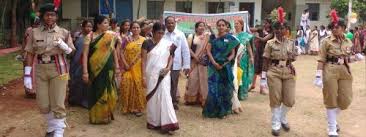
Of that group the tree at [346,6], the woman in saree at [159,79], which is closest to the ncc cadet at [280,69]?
the woman in saree at [159,79]

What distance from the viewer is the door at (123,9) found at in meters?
27.1

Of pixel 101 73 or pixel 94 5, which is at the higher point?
pixel 94 5

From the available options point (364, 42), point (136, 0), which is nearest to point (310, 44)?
point (364, 42)

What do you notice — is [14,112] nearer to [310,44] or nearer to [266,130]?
[266,130]

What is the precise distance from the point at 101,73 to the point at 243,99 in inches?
147

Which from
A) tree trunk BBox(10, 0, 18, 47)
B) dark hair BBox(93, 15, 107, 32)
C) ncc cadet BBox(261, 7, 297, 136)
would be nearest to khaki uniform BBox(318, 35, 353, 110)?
ncc cadet BBox(261, 7, 297, 136)

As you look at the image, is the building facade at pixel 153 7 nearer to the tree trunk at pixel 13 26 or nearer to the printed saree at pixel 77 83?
the tree trunk at pixel 13 26

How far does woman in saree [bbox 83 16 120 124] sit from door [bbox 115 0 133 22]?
20.4 meters

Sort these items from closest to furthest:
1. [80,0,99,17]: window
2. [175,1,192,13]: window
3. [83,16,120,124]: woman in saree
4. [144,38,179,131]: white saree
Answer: [144,38,179,131]: white saree < [83,16,120,124]: woman in saree < [80,0,99,17]: window < [175,1,192,13]: window

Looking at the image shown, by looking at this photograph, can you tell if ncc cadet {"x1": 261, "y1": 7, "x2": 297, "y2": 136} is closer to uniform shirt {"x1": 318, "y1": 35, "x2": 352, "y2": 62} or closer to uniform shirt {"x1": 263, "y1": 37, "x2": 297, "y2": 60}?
uniform shirt {"x1": 263, "y1": 37, "x2": 297, "y2": 60}

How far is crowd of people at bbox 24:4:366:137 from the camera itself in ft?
19.8

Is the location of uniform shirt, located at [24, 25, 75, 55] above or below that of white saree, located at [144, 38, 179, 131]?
above

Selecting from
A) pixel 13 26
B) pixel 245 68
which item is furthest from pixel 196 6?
pixel 245 68

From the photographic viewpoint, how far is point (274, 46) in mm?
6953
